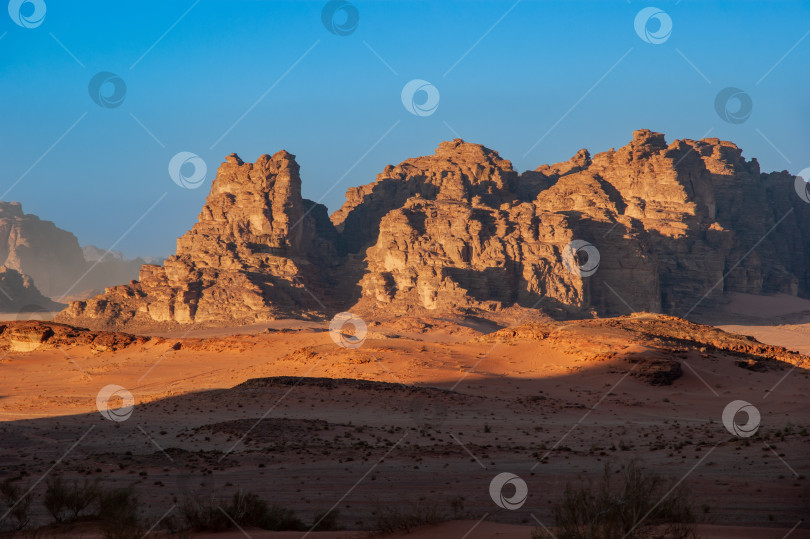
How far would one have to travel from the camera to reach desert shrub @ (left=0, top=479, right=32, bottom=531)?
11.5 metres

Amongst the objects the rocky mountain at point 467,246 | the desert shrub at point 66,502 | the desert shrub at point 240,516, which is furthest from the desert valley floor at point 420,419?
the rocky mountain at point 467,246

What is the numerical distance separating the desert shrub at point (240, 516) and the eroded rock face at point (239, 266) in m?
60.0

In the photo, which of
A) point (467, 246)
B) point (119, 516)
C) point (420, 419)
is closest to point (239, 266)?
point (467, 246)

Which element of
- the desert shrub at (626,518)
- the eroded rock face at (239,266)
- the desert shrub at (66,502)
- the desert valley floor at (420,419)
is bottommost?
the desert shrub at (626,518)

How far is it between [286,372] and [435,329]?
27.9 m

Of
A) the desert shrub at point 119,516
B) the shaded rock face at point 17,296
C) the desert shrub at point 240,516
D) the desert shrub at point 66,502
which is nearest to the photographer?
the desert shrub at point 119,516

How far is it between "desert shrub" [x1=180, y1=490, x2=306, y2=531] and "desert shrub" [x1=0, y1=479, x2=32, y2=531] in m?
2.43

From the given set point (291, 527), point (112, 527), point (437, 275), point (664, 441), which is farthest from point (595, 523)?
point (437, 275)

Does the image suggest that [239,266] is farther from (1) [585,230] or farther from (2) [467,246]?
(1) [585,230]

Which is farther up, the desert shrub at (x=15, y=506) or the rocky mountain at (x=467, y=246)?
the rocky mountain at (x=467, y=246)

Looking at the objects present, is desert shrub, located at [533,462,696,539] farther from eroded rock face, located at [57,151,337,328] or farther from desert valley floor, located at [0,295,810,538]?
eroded rock face, located at [57,151,337,328]

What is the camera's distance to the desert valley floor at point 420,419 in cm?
1359

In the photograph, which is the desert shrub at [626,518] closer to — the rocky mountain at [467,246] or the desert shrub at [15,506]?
the desert shrub at [15,506]

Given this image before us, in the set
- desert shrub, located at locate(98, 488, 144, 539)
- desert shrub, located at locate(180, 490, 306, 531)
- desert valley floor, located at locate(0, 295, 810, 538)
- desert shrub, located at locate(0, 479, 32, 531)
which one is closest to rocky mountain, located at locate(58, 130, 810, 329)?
desert valley floor, located at locate(0, 295, 810, 538)
